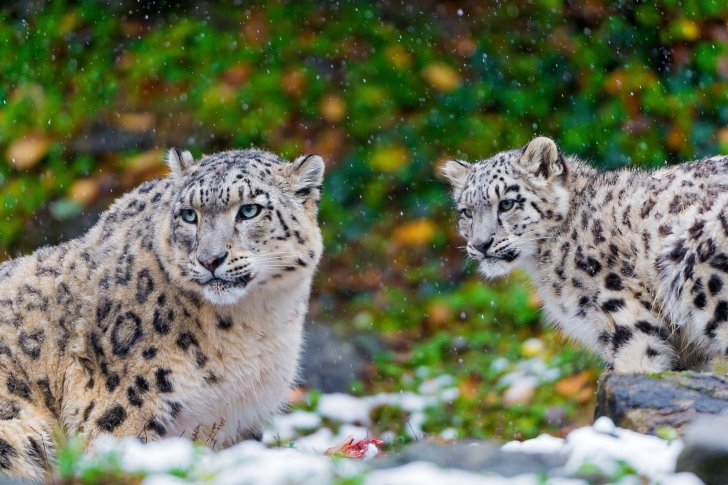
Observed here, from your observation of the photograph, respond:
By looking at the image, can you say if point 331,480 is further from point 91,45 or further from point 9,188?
point 91,45

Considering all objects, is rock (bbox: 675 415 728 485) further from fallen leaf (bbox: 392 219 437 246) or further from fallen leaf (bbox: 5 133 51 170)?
fallen leaf (bbox: 5 133 51 170)

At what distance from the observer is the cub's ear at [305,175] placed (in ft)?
20.1

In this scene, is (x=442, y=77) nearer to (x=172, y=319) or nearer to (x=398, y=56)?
(x=398, y=56)

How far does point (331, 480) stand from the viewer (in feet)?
12.4

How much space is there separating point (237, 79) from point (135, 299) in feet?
21.5

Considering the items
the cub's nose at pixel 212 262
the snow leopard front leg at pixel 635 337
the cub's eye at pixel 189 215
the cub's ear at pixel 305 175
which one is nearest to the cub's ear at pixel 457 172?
the cub's ear at pixel 305 175

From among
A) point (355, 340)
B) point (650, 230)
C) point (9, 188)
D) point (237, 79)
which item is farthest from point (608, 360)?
point (9, 188)

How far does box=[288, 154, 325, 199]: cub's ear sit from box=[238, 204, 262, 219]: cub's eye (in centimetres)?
35

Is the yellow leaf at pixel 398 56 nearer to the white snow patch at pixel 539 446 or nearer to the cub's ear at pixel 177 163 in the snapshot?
the cub's ear at pixel 177 163

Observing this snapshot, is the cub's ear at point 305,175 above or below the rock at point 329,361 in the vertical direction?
above

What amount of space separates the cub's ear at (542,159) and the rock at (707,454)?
3290mm

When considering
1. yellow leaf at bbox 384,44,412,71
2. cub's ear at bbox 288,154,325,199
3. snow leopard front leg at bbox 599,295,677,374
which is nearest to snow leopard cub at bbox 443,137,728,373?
snow leopard front leg at bbox 599,295,677,374

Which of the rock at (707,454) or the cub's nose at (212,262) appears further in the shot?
the cub's nose at (212,262)

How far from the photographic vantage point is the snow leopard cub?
19.3 ft
